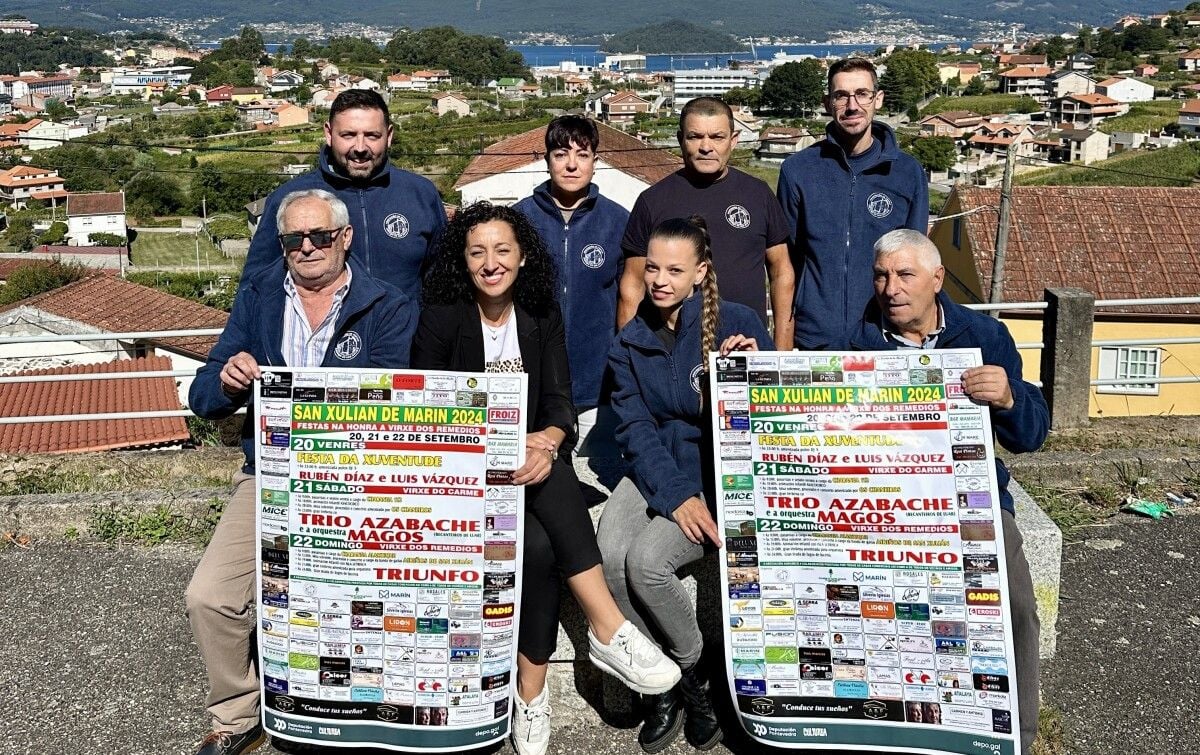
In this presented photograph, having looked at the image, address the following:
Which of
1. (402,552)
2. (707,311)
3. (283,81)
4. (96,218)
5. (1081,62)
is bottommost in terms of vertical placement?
(402,552)

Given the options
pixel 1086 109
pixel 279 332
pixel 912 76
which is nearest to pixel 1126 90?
pixel 1086 109

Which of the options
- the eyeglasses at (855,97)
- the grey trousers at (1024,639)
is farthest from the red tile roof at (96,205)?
the grey trousers at (1024,639)

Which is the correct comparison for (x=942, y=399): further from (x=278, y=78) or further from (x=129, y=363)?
(x=278, y=78)

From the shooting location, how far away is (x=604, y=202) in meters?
4.79

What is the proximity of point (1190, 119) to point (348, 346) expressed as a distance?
318 feet

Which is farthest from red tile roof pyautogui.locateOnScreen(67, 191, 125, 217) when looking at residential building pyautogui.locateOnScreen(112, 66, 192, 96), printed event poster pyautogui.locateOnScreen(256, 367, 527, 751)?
residential building pyautogui.locateOnScreen(112, 66, 192, 96)

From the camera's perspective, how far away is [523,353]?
12.9 ft

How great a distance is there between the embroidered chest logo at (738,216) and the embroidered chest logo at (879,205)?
55cm

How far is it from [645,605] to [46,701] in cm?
234

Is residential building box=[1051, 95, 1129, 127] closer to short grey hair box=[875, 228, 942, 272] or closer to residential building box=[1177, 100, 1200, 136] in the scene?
residential building box=[1177, 100, 1200, 136]

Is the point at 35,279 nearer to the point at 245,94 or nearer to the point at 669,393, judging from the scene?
the point at 669,393

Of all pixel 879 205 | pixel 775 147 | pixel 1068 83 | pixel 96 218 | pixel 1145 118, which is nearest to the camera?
pixel 879 205

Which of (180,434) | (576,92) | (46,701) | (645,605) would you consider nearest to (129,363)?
(180,434)

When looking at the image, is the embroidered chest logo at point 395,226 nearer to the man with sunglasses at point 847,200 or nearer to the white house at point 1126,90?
the man with sunglasses at point 847,200
